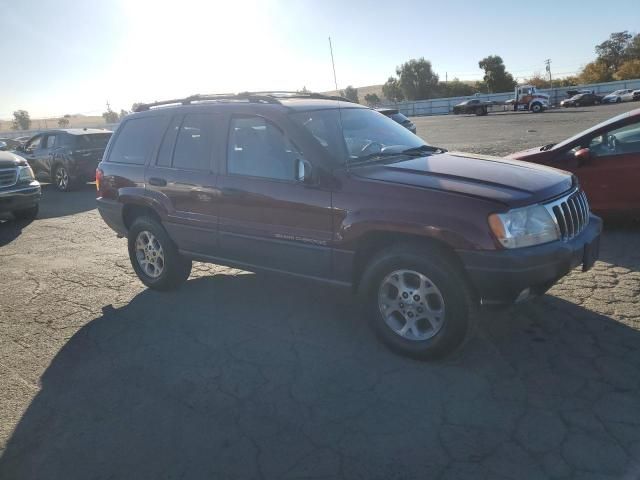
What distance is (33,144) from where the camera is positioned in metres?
15.3

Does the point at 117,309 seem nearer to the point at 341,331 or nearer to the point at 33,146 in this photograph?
the point at 341,331

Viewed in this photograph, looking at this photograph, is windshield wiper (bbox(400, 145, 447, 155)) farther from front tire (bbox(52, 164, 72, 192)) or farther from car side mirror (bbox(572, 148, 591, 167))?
front tire (bbox(52, 164, 72, 192))

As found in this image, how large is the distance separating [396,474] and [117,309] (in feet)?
11.6

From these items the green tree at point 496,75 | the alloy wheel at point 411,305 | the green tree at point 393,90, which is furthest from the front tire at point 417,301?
the green tree at point 393,90

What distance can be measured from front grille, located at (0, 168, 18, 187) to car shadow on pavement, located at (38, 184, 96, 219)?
1.24 metres

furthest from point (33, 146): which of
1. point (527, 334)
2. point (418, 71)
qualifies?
point (418, 71)

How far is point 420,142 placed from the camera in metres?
4.93

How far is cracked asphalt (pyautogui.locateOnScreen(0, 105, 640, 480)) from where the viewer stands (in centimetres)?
281

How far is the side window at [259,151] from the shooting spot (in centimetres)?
432

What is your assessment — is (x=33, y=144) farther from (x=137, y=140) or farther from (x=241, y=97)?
(x=241, y=97)

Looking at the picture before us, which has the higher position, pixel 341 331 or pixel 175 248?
pixel 175 248

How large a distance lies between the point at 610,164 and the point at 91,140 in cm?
1243

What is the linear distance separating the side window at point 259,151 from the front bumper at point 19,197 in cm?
654

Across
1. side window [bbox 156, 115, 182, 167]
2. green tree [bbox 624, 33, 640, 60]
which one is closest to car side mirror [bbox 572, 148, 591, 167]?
side window [bbox 156, 115, 182, 167]
